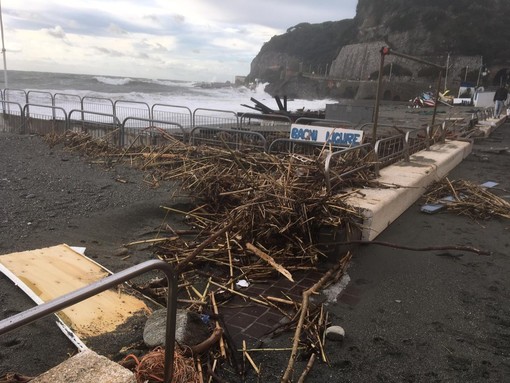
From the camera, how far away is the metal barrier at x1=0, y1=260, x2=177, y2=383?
5.27 ft

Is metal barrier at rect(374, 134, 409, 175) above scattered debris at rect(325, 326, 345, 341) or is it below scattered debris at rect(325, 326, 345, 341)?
above

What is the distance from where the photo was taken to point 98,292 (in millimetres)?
1907

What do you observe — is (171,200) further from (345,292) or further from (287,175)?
(345,292)

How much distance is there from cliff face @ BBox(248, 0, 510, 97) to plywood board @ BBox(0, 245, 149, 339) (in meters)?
52.5

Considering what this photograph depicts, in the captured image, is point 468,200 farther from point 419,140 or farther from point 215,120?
point 215,120

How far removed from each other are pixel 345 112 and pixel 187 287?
51.6 ft

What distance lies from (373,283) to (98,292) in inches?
128

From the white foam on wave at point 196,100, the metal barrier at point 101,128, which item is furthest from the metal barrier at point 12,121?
the white foam on wave at point 196,100

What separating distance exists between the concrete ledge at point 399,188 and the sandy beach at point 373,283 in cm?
21

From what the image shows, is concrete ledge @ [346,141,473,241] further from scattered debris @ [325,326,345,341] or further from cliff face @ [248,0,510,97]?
cliff face @ [248,0,510,97]

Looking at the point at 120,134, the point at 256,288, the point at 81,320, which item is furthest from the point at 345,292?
the point at 120,134

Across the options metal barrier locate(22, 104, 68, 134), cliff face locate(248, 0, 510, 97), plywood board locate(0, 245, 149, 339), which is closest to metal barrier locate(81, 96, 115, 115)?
metal barrier locate(22, 104, 68, 134)

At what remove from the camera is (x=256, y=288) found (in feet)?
14.1

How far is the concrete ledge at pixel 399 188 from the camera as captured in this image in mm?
5258
